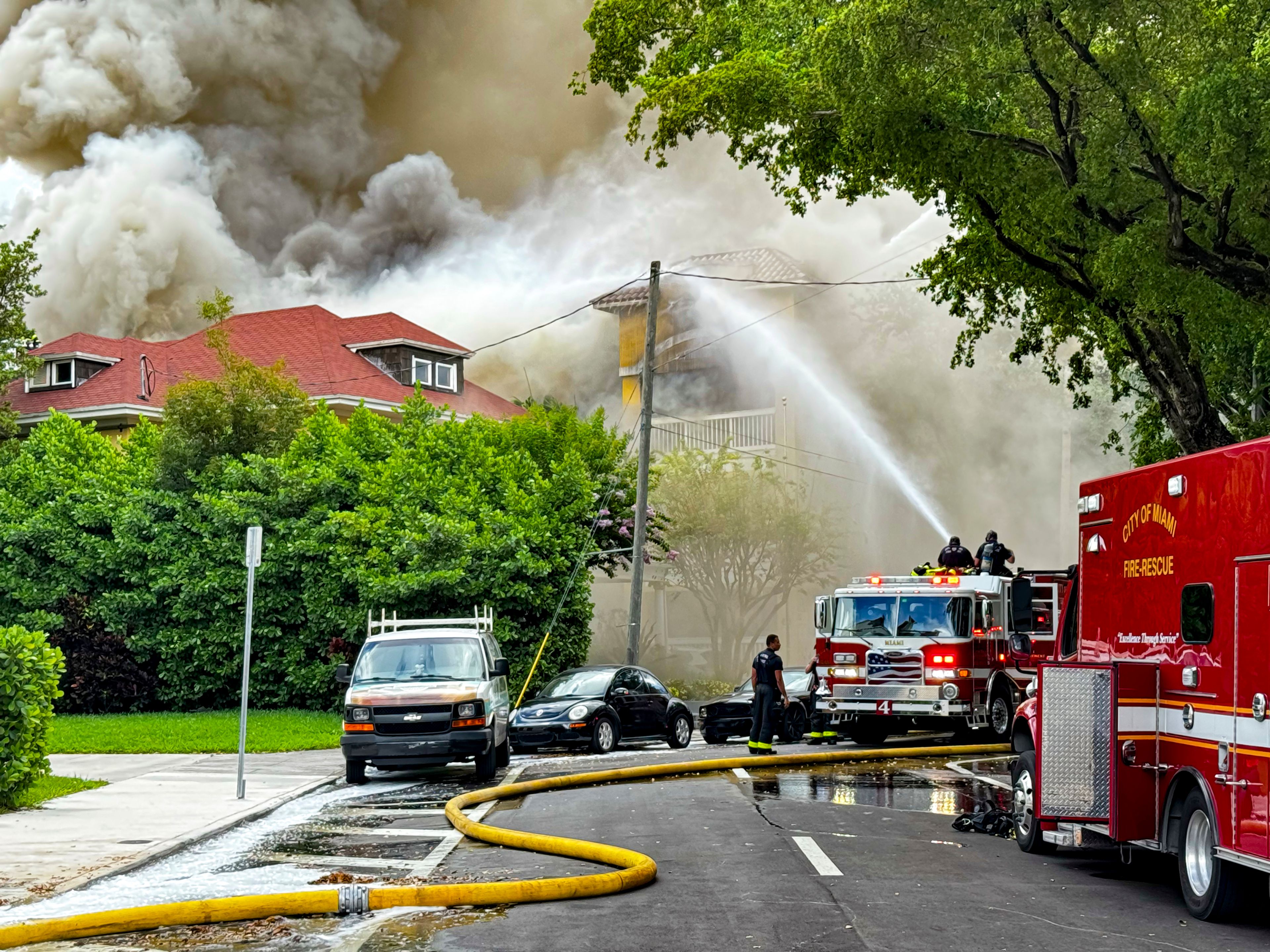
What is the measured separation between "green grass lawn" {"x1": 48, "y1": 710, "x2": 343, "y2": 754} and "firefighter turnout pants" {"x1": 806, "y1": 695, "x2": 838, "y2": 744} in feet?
26.9

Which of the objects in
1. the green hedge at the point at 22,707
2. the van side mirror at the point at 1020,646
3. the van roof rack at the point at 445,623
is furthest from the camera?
the van roof rack at the point at 445,623

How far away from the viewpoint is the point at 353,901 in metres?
9.16

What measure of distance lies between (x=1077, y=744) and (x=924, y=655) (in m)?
12.2

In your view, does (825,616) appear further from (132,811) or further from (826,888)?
(826,888)

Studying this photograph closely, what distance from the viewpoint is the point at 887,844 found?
12352 mm

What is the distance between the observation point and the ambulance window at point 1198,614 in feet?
31.1

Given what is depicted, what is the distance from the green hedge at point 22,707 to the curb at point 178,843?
224cm

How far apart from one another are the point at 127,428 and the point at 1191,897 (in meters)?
44.1

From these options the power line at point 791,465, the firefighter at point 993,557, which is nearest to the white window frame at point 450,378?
the power line at point 791,465

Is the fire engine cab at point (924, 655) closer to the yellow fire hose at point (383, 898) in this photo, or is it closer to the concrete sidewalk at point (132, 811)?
the concrete sidewalk at point (132, 811)

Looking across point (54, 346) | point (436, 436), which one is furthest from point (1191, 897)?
point (54, 346)

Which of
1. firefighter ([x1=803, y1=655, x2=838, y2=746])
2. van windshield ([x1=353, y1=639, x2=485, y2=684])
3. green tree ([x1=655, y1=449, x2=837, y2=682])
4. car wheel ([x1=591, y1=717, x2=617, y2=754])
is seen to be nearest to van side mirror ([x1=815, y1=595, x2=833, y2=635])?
firefighter ([x1=803, y1=655, x2=838, y2=746])

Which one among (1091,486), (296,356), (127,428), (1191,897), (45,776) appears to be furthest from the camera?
(296,356)

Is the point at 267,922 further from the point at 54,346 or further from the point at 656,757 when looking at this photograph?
the point at 54,346
